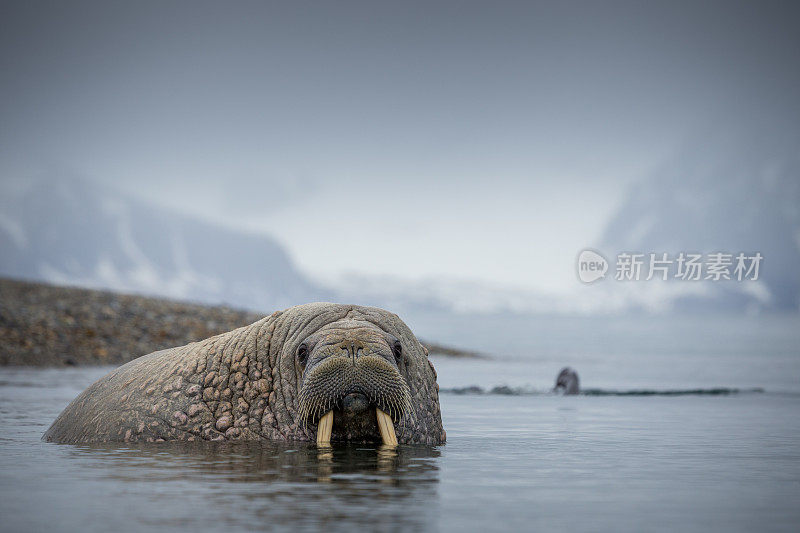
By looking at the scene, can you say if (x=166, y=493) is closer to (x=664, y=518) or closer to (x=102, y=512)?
(x=102, y=512)

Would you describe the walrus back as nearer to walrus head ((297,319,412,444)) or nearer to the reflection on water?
the reflection on water

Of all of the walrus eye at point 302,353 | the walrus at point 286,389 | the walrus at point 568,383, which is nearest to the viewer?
the walrus at point 286,389

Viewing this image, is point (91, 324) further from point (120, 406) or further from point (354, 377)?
point (354, 377)

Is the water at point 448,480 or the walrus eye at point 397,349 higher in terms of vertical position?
the walrus eye at point 397,349

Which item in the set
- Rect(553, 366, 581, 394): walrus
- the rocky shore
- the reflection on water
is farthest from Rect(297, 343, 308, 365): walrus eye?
the rocky shore

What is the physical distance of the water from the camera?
629 centimetres

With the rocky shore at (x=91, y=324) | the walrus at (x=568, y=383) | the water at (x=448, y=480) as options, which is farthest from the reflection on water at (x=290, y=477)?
the rocky shore at (x=91, y=324)

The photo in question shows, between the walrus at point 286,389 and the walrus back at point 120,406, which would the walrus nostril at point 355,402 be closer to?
the walrus at point 286,389

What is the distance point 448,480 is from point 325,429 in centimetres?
167

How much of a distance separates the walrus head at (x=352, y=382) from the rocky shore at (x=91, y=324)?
64.3 ft

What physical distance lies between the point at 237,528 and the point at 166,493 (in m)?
1.37

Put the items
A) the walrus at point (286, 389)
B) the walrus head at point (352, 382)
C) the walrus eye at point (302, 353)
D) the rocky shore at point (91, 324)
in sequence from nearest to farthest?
the walrus head at point (352, 382) → the walrus at point (286, 389) → the walrus eye at point (302, 353) → the rocky shore at point (91, 324)

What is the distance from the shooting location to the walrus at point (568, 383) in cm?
2139

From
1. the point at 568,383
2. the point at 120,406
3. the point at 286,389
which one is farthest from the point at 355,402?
the point at 568,383
